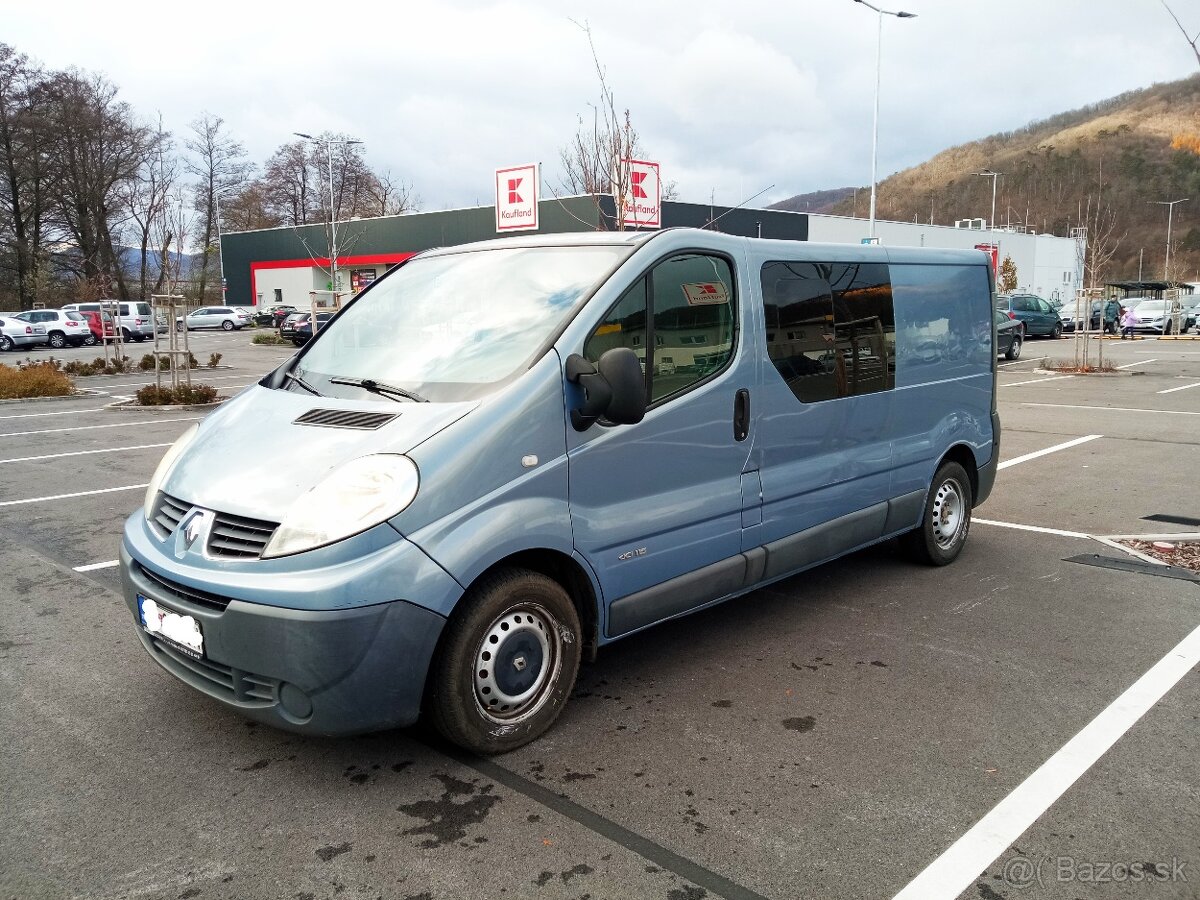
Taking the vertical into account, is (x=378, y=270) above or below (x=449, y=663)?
above

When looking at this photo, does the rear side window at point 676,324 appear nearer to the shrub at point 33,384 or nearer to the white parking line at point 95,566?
the white parking line at point 95,566

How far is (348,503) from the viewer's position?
3.16m

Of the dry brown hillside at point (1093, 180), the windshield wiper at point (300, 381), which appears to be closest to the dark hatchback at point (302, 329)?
the windshield wiper at point (300, 381)

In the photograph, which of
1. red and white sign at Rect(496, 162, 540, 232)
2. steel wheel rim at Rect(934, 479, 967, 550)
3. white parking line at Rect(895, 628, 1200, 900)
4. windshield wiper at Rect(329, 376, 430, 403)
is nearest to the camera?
white parking line at Rect(895, 628, 1200, 900)

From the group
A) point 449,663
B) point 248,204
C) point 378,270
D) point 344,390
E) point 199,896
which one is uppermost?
point 248,204

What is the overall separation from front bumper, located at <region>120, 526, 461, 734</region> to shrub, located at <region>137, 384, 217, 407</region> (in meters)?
13.9

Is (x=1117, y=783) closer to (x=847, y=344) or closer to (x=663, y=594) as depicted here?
(x=663, y=594)

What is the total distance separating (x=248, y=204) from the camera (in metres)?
74.8

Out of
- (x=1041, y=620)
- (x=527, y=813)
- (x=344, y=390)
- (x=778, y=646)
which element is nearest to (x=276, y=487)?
(x=344, y=390)

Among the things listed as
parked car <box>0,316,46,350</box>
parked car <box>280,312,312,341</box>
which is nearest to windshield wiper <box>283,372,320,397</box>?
parked car <box>280,312,312,341</box>

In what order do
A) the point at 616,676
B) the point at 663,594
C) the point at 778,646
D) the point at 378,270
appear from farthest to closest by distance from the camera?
the point at 378,270 → the point at 778,646 → the point at 616,676 → the point at 663,594

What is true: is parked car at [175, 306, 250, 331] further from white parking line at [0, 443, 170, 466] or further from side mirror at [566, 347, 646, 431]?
side mirror at [566, 347, 646, 431]

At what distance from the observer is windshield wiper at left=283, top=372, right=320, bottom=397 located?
404 cm

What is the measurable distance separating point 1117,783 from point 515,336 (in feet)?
9.34
